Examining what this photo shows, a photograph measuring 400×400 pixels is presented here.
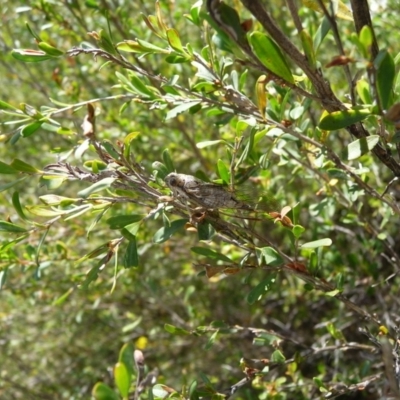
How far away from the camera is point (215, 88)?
3.21 ft

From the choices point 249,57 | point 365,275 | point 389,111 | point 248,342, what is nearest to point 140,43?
point 249,57

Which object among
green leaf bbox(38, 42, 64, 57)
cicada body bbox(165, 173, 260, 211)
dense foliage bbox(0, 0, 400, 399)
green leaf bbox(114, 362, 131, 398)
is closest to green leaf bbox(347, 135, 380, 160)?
dense foliage bbox(0, 0, 400, 399)

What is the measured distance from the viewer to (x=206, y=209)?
3.02ft

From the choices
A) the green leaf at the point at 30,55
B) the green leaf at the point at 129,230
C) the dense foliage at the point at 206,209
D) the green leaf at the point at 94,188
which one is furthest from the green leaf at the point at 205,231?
the green leaf at the point at 30,55

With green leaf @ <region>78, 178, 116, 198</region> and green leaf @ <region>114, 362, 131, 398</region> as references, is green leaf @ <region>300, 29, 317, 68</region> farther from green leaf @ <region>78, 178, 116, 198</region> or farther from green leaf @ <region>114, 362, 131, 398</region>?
green leaf @ <region>114, 362, 131, 398</region>

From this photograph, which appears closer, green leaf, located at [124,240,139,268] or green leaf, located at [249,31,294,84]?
green leaf, located at [249,31,294,84]

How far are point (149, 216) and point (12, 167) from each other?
0.80ft

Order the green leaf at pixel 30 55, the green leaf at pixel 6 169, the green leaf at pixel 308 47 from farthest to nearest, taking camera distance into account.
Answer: the green leaf at pixel 30 55, the green leaf at pixel 6 169, the green leaf at pixel 308 47

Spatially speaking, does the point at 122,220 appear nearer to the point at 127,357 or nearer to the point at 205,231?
the point at 205,231

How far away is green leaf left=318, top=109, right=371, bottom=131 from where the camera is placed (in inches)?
30.6

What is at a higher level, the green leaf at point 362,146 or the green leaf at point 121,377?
the green leaf at point 362,146

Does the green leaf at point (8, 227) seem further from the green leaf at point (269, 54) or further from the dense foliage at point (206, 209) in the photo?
the green leaf at point (269, 54)

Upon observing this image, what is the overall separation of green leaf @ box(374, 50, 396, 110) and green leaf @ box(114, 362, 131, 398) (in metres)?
0.51

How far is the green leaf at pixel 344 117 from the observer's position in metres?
0.78
